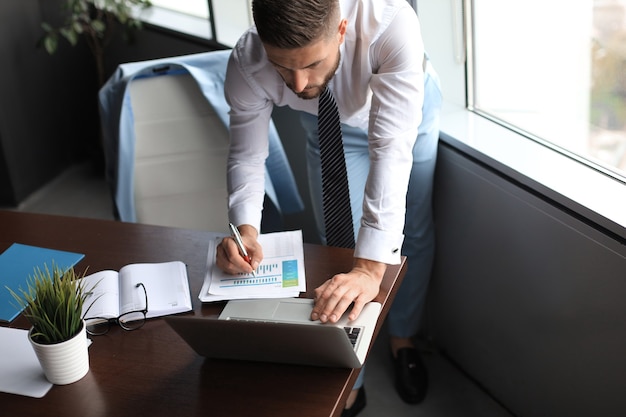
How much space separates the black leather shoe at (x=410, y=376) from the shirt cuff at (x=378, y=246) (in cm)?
89

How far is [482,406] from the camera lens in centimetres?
238

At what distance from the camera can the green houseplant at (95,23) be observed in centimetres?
366

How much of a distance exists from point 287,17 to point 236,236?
19.9 inches

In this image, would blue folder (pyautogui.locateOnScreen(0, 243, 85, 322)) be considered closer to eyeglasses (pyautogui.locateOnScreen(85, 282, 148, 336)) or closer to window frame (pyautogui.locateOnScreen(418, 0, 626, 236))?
eyeglasses (pyautogui.locateOnScreen(85, 282, 148, 336))

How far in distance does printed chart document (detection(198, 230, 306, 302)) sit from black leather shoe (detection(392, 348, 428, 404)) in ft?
2.94

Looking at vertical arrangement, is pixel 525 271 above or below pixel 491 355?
above

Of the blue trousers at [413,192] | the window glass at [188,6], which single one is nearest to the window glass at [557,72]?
the blue trousers at [413,192]

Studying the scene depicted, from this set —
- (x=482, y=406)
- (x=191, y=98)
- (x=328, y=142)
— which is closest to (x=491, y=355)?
(x=482, y=406)

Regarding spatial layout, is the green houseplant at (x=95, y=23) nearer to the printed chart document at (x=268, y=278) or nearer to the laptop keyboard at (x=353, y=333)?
the printed chart document at (x=268, y=278)

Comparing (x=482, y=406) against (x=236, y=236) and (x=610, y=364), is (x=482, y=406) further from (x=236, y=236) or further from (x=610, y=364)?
(x=236, y=236)

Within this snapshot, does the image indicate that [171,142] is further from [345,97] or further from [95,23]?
[95,23]

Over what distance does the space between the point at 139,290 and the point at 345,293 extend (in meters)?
0.47

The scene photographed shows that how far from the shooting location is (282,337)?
1.32 metres

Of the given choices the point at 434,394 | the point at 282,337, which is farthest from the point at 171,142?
the point at 282,337
